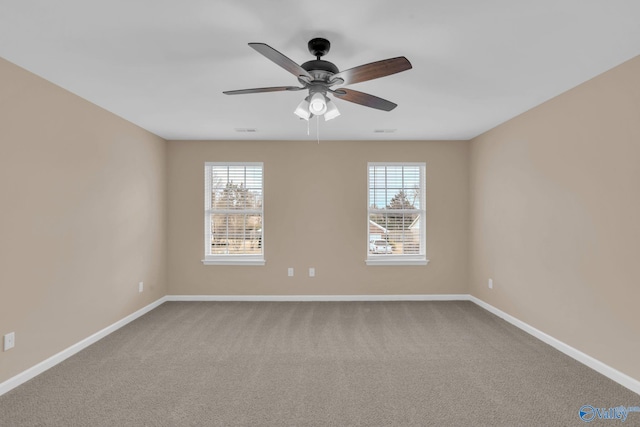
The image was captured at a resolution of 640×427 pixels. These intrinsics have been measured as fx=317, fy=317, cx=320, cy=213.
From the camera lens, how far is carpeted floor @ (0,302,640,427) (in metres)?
2.08

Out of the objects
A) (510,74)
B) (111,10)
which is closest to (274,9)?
(111,10)

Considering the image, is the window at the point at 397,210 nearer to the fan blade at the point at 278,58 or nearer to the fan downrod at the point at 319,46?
the fan downrod at the point at 319,46

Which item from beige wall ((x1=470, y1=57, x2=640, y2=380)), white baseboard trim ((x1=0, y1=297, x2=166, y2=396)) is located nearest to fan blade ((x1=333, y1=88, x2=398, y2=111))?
beige wall ((x1=470, y1=57, x2=640, y2=380))

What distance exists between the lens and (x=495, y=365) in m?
2.74

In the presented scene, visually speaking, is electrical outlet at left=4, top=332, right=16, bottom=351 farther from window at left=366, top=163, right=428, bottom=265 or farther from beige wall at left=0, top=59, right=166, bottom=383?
window at left=366, top=163, right=428, bottom=265

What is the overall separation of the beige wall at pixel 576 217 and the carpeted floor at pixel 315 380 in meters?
0.37

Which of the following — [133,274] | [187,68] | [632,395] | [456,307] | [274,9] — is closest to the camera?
[274,9]

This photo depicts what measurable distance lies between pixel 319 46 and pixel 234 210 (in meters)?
3.27


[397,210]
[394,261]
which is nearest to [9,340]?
[394,261]

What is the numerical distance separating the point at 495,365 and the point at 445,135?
119 inches

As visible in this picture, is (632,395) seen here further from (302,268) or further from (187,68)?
(187,68)

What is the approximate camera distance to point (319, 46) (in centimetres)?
205

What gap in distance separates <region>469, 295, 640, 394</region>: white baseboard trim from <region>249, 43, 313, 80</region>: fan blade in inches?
125

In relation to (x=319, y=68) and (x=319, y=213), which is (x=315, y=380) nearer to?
(x=319, y=68)
